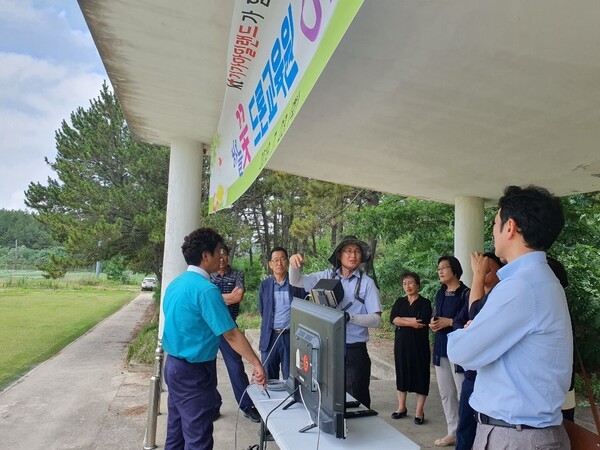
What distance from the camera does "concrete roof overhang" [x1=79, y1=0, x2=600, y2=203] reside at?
1.96m

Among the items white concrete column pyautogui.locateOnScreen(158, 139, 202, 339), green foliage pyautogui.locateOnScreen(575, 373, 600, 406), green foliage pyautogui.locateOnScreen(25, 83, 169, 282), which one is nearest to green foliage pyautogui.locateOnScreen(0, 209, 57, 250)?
green foliage pyautogui.locateOnScreen(25, 83, 169, 282)

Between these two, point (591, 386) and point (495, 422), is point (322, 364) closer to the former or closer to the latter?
point (495, 422)

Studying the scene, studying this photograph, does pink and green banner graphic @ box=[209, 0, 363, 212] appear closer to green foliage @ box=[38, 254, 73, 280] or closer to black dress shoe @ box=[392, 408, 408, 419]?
black dress shoe @ box=[392, 408, 408, 419]

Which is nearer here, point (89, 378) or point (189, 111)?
point (189, 111)

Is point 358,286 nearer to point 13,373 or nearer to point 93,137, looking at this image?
point 13,373

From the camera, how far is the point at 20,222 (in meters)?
51.8

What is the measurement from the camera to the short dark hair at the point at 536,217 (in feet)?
4.59

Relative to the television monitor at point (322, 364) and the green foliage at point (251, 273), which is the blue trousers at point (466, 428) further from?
Answer: the green foliage at point (251, 273)

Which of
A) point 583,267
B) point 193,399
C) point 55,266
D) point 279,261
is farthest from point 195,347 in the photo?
point 55,266

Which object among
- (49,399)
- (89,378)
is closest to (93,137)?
(89,378)

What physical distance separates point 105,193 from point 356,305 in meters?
11.2

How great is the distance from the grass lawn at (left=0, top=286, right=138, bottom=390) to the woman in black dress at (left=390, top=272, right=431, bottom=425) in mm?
6543

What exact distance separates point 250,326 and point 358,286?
372 inches

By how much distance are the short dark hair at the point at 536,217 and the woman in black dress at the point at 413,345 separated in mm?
2349
